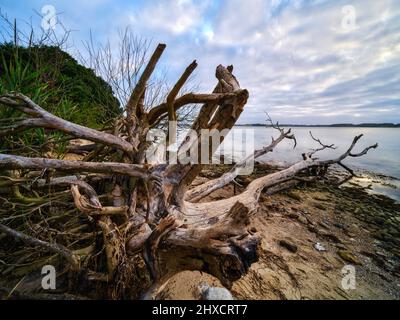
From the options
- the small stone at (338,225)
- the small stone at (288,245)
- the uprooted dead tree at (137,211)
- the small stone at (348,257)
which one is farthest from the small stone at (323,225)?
the uprooted dead tree at (137,211)

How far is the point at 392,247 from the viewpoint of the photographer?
339 centimetres

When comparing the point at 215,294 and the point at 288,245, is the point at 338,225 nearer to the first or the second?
the point at 288,245

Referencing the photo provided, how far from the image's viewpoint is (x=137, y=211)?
2.50 metres

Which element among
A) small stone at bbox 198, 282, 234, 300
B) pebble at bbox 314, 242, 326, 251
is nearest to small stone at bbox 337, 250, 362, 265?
pebble at bbox 314, 242, 326, 251

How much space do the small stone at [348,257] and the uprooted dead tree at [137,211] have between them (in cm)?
201

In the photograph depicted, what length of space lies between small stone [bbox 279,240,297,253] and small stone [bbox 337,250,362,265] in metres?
0.72

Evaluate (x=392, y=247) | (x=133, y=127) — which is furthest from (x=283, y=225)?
(x=133, y=127)

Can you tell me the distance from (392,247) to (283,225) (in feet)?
5.77

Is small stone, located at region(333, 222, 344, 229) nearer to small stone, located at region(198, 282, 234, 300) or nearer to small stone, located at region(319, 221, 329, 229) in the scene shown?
small stone, located at region(319, 221, 329, 229)

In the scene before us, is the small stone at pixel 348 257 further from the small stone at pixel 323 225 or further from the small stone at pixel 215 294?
the small stone at pixel 215 294

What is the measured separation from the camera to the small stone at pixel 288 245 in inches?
117

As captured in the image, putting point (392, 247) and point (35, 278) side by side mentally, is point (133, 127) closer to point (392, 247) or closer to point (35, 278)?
point (35, 278)

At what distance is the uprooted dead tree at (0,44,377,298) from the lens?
180cm
